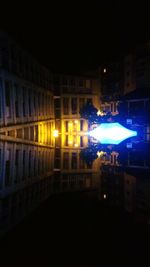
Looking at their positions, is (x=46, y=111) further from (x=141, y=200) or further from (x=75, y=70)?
(x=141, y=200)

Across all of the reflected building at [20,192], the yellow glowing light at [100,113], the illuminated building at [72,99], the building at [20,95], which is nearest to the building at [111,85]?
the yellow glowing light at [100,113]

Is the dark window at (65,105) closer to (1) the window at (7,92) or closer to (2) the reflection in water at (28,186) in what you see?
(1) the window at (7,92)

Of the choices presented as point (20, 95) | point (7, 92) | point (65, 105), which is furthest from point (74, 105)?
point (7, 92)

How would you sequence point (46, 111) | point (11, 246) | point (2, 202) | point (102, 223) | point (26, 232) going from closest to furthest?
point (11, 246) → point (26, 232) → point (102, 223) → point (2, 202) → point (46, 111)

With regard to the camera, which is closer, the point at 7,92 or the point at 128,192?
the point at 128,192

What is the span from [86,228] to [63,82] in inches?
2477

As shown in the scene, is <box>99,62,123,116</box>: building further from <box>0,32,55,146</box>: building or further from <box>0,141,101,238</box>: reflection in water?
<box>0,141,101,238</box>: reflection in water

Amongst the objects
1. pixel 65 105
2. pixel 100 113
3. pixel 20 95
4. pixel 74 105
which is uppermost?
pixel 74 105

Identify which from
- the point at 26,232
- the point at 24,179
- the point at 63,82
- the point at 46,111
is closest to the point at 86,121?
the point at 63,82

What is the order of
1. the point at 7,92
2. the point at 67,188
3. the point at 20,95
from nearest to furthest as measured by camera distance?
the point at 67,188
the point at 7,92
the point at 20,95

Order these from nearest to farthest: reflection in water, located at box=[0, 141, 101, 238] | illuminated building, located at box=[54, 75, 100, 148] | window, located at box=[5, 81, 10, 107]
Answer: reflection in water, located at box=[0, 141, 101, 238], window, located at box=[5, 81, 10, 107], illuminated building, located at box=[54, 75, 100, 148]

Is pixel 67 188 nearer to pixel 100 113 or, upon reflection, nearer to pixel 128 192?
pixel 128 192

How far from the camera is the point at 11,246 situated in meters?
3.71

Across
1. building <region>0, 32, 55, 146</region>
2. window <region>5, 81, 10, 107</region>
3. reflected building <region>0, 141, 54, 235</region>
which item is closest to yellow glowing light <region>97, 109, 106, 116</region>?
building <region>0, 32, 55, 146</region>
